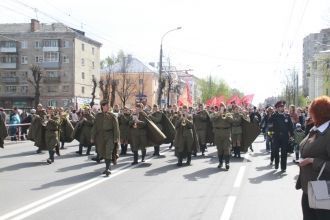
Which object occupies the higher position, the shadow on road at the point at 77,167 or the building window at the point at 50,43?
the building window at the point at 50,43

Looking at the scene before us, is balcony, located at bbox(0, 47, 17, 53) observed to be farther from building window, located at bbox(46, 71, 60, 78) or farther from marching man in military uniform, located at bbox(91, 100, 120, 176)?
marching man in military uniform, located at bbox(91, 100, 120, 176)

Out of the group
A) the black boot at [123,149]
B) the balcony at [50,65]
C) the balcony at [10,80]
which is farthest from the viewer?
the balcony at [10,80]

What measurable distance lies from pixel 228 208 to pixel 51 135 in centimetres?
834

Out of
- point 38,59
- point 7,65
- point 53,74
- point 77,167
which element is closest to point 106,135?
point 77,167

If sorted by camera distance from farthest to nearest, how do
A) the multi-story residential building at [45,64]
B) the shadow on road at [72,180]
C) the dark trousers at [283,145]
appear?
Result: the multi-story residential building at [45,64] < the dark trousers at [283,145] < the shadow on road at [72,180]

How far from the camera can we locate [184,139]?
51.6 feet

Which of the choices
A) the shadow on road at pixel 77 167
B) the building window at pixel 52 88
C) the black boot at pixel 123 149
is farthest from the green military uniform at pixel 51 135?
the building window at pixel 52 88

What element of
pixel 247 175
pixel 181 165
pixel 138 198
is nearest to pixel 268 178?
pixel 247 175

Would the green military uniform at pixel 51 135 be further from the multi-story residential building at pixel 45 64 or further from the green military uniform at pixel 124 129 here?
the multi-story residential building at pixel 45 64

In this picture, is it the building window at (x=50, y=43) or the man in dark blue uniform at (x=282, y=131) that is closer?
the man in dark blue uniform at (x=282, y=131)

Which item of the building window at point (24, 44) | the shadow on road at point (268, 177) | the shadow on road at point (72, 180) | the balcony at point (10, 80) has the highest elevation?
the building window at point (24, 44)

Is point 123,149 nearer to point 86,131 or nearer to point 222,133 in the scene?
point 86,131

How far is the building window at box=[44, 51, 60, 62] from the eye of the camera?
81812mm

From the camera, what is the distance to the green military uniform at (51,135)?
15.6 metres
